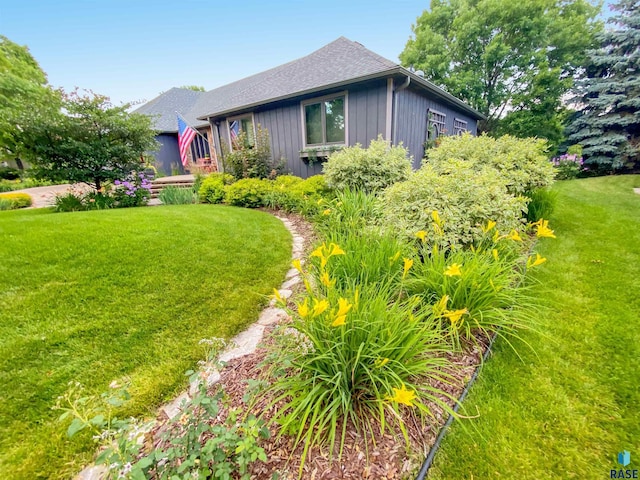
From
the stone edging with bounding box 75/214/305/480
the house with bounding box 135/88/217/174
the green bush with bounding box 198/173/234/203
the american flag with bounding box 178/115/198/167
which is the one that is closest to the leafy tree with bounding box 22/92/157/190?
the green bush with bounding box 198/173/234/203

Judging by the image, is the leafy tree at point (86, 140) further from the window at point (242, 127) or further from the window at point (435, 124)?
the window at point (435, 124)

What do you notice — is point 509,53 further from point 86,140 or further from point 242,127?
point 86,140

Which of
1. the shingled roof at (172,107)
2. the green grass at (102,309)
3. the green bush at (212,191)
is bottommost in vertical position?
the green grass at (102,309)

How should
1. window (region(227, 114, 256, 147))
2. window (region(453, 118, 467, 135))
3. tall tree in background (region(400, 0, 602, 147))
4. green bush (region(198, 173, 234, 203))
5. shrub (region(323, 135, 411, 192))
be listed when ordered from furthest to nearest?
tall tree in background (region(400, 0, 602, 147)) → window (region(453, 118, 467, 135)) → window (region(227, 114, 256, 147)) → green bush (region(198, 173, 234, 203)) → shrub (region(323, 135, 411, 192))

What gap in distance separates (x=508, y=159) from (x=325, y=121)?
4709mm

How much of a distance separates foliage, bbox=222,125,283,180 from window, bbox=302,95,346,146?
1.38m

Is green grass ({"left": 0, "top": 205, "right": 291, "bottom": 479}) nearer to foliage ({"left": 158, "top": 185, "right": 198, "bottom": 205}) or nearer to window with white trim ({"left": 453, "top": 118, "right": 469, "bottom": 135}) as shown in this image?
foliage ({"left": 158, "top": 185, "right": 198, "bottom": 205})

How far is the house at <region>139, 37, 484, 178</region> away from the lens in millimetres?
6336

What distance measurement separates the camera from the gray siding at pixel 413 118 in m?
6.76

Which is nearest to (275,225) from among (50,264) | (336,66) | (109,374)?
(50,264)

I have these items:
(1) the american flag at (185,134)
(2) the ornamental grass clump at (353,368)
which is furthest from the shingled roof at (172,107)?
(2) the ornamental grass clump at (353,368)

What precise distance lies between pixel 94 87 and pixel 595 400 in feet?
27.9

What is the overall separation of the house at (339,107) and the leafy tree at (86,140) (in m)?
3.77

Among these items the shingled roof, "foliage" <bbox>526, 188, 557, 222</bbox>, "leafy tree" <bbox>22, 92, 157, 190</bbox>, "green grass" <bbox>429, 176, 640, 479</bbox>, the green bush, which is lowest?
"green grass" <bbox>429, 176, 640, 479</bbox>
